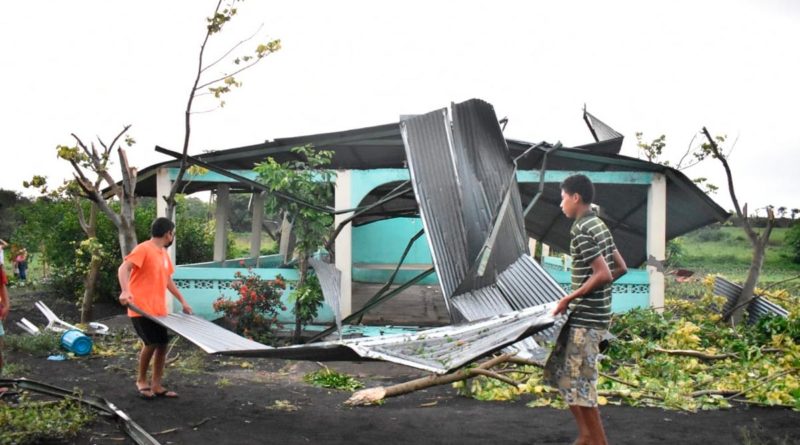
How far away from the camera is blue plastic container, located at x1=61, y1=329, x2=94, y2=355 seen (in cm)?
725

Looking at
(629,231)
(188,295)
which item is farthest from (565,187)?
(629,231)

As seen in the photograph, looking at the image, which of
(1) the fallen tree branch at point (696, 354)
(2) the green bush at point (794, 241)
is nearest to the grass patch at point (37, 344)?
(1) the fallen tree branch at point (696, 354)

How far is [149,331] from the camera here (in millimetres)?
5152

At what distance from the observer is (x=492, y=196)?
5.67 m

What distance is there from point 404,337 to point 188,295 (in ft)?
19.0

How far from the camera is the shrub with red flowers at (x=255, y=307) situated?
7908 millimetres

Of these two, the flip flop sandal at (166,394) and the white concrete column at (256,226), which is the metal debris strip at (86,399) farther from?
the white concrete column at (256,226)

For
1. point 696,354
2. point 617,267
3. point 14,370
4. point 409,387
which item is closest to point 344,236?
point 409,387

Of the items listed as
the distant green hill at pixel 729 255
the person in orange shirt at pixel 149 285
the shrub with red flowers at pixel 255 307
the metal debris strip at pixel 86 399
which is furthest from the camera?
the distant green hill at pixel 729 255

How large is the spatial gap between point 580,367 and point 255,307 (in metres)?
5.19

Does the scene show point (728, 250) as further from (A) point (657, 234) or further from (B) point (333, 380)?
(B) point (333, 380)

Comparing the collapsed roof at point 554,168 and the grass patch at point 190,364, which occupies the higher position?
the collapsed roof at point 554,168

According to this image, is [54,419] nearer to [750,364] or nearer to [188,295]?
[188,295]

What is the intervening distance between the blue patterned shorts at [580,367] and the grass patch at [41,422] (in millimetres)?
3114
